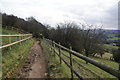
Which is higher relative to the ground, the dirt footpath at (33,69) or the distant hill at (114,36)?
the distant hill at (114,36)

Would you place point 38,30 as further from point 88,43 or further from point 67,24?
point 88,43

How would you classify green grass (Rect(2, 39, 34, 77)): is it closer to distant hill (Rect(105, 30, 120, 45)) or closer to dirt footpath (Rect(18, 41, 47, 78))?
dirt footpath (Rect(18, 41, 47, 78))

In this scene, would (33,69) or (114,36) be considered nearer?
(33,69)

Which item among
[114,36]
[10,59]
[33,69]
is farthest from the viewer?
[114,36]

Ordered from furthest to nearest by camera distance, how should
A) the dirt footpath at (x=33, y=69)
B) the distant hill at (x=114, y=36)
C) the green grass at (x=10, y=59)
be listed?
1. the distant hill at (x=114, y=36)
2. the dirt footpath at (x=33, y=69)
3. the green grass at (x=10, y=59)

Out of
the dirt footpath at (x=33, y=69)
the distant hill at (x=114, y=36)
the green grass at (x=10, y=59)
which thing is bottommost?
the dirt footpath at (x=33, y=69)

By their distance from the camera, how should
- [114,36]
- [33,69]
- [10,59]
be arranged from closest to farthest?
[33,69] < [10,59] < [114,36]

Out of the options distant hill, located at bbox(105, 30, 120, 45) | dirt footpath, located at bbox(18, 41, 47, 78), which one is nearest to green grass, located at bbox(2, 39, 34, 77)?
dirt footpath, located at bbox(18, 41, 47, 78)

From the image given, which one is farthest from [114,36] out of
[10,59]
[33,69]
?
[10,59]

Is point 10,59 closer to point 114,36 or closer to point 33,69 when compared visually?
point 33,69

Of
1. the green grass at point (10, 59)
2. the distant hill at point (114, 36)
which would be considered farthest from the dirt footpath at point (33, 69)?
the distant hill at point (114, 36)

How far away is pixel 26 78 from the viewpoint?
208 inches

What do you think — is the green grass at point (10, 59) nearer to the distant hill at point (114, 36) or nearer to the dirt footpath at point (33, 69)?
the dirt footpath at point (33, 69)

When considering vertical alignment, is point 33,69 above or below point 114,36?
below
